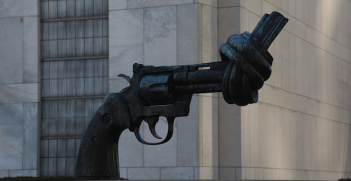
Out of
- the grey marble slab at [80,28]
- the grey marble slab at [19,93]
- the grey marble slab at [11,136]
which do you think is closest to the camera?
the grey marble slab at [11,136]

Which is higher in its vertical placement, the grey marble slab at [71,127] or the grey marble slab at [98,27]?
the grey marble slab at [98,27]

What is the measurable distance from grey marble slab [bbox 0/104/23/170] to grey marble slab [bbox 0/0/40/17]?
9.17 ft

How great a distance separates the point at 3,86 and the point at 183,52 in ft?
18.5

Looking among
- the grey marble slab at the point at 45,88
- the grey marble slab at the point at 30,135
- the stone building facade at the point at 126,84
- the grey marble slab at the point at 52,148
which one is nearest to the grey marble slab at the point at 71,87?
the stone building facade at the point at 126,84

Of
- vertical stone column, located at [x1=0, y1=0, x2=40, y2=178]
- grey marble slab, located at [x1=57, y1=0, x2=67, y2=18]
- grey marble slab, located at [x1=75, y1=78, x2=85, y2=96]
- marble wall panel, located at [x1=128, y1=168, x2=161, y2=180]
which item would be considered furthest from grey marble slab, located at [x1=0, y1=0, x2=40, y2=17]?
marble wall panel, located at [x1=128, y1=168, x2=161, y2=180]

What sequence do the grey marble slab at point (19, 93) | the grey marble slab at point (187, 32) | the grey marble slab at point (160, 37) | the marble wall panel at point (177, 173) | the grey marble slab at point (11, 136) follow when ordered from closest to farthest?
1. the marble wall panel at point (177, 173)
2. the grey marble slab at point (187, 32)
3. the grey marble slab at point (160, 37)
4. the grey marble slab at point (11, 136)
5. the grey marble slab at point (19, 93)

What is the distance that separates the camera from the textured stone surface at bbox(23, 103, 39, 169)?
15562 millimetres

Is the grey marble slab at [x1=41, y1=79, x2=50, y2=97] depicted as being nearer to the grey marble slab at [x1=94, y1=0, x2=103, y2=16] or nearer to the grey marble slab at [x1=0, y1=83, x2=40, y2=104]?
the grey marble slab at [x1=0, y1=83, x2=40, y2=104]

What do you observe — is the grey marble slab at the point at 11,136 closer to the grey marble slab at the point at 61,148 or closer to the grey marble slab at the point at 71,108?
the grey marble slab at the point at 61,148

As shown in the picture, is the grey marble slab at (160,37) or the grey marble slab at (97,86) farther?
the grey marble slab at (97,86)

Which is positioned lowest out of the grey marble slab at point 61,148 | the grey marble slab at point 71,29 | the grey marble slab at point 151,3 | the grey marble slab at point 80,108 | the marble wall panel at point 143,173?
the marble wall panel at point 143,173

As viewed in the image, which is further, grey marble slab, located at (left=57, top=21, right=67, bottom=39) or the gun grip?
→ grey marble slab, located at (left=57, top=21, right=67, bottom=39)

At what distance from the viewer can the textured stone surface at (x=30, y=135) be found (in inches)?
613

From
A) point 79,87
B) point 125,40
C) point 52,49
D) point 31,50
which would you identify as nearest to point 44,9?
point 52,49
